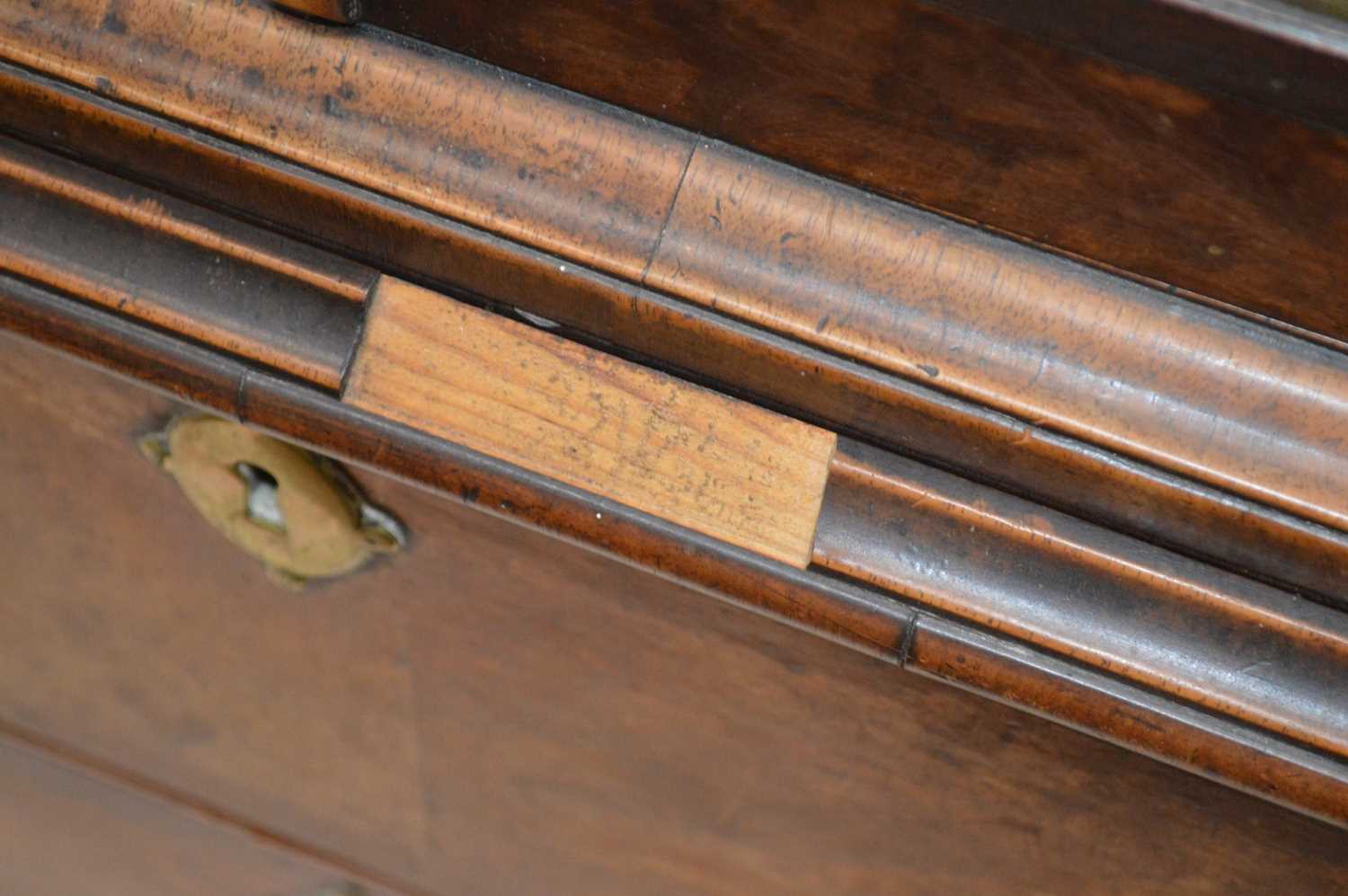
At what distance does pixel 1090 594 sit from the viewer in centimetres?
54

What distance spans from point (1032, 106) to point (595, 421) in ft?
0.77

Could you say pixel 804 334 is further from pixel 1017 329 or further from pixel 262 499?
pixel 262 499

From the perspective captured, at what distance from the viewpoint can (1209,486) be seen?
1.72ft

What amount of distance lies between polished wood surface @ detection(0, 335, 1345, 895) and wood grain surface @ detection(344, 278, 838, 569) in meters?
0.15

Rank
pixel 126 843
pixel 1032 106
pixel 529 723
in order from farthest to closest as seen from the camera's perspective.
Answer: pixel 126 843 → pixel 529 723 → pixel 1032 106

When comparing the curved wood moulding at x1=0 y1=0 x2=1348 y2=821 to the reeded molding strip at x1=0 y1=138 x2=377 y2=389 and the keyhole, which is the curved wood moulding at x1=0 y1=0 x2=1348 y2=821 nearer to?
the reeded molding strip at x1=0 y1=138 x2=377 y2=389

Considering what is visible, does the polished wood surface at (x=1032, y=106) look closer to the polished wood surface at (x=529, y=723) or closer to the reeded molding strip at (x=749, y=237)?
the reeded molding strip at (x=749, y=237)

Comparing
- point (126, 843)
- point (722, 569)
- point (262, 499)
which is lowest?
point (126, 843)

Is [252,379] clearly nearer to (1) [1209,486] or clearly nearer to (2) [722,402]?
(2) [722,402]

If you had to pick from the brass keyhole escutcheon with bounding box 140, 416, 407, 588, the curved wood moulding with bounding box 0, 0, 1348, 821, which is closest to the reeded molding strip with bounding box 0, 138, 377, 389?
the curved wood moulding with bounding box 0, 0, 1348, 821

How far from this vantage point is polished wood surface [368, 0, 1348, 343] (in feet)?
1.52

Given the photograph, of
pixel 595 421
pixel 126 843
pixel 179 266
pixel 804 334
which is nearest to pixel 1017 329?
pixel 804 334

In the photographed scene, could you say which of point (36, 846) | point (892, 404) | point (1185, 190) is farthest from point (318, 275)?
point (36, 846)

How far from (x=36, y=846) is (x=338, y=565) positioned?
80 cm
